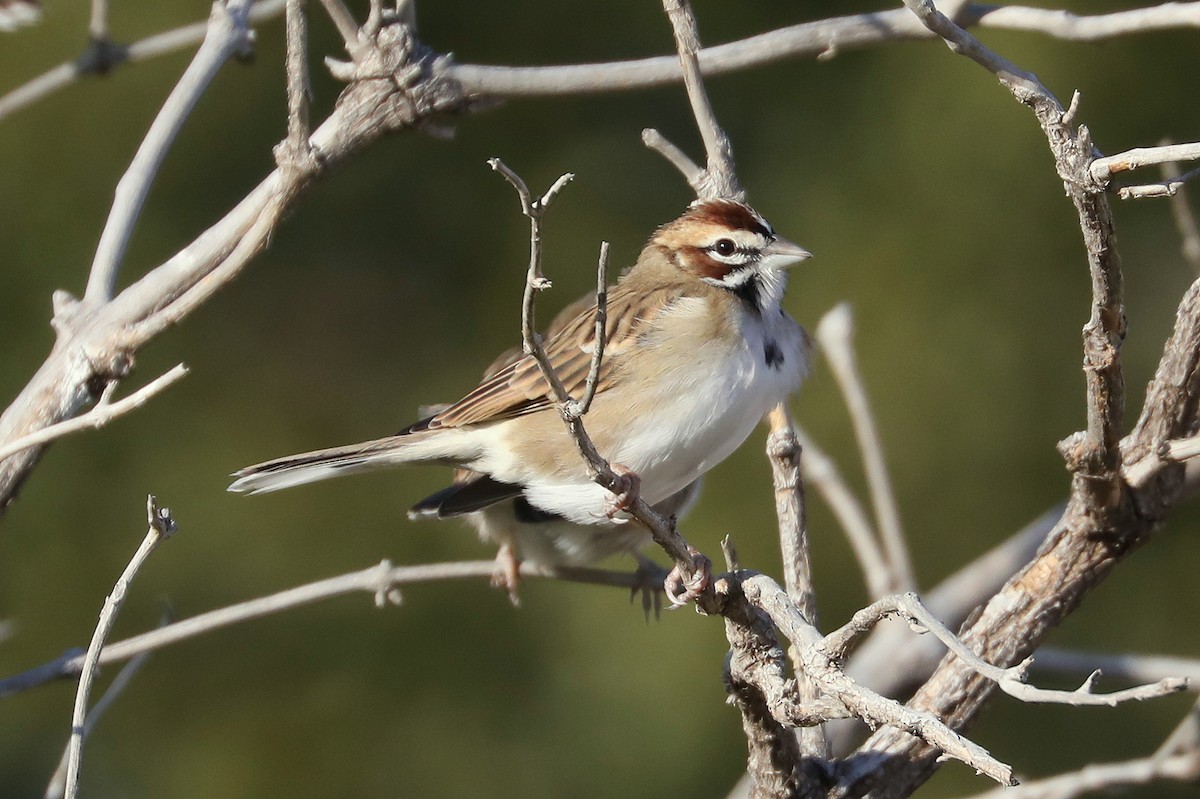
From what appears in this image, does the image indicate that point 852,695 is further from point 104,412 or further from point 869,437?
point 869,437

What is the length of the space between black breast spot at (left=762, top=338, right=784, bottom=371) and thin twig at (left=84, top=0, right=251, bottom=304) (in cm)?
96

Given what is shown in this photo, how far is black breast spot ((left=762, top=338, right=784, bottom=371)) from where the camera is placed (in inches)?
96.0

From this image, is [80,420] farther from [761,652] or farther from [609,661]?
[609,661]

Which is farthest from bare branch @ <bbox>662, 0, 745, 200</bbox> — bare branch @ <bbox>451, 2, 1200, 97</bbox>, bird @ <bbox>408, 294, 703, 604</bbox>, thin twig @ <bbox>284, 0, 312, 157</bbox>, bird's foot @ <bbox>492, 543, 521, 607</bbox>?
bird's foot @ <bbox>492, 543, 521, 607</bbox>

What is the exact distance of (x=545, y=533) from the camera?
2783 mm

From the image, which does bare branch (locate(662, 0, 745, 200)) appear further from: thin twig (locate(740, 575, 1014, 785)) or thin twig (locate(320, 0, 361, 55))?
thin twig (locate(740, 575, 1014, 785))

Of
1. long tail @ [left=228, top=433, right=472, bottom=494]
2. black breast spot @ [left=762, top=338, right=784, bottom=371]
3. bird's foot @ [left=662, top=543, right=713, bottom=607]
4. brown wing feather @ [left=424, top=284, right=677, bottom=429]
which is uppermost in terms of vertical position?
brown wing feather @ [left=424, top=284, right=677, bottom=429]

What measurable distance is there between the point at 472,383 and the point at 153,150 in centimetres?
246

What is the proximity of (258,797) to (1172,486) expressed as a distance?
287 centimetres

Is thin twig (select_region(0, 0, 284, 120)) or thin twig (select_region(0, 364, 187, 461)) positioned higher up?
thin twig (select_region(0, 0, 284, 120))

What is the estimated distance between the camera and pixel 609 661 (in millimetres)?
3998

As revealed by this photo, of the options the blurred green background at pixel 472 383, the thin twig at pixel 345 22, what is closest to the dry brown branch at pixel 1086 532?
the thin twig at pixel 345 22

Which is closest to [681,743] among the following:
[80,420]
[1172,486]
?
[1172,486]

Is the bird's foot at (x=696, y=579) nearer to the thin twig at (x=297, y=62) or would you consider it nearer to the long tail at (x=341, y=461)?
the thin twig at (x=297, y=62)
